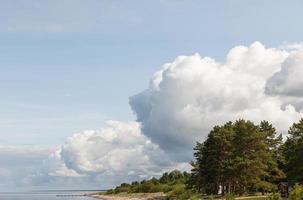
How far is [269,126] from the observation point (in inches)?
4601

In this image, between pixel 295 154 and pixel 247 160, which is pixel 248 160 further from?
pixel 295 154

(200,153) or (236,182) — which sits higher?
(200,153)

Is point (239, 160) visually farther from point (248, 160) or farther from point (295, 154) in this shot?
point (295, 154)

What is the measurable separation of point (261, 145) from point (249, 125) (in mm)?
4691

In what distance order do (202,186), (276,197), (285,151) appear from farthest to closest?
(202,186) → (285,151) → (276,197)

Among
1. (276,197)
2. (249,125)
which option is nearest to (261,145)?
(249,125)

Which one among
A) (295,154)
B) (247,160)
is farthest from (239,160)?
(295,154)

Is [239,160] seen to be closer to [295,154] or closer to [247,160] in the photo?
[247,160]

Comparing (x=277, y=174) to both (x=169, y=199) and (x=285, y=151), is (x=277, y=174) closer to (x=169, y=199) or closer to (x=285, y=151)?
(x=285, y=151)

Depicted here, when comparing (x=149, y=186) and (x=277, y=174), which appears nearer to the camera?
(x=277, y=174)

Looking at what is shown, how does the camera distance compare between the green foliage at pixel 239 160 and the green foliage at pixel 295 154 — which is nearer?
the green foliage at pixel 295 154

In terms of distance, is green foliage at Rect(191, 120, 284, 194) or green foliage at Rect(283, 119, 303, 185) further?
green foliage at Rect(191, 120, 284, 194)

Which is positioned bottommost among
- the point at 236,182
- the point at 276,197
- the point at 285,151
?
the point at 276,197

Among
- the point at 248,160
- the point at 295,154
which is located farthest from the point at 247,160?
the point at 295,154
